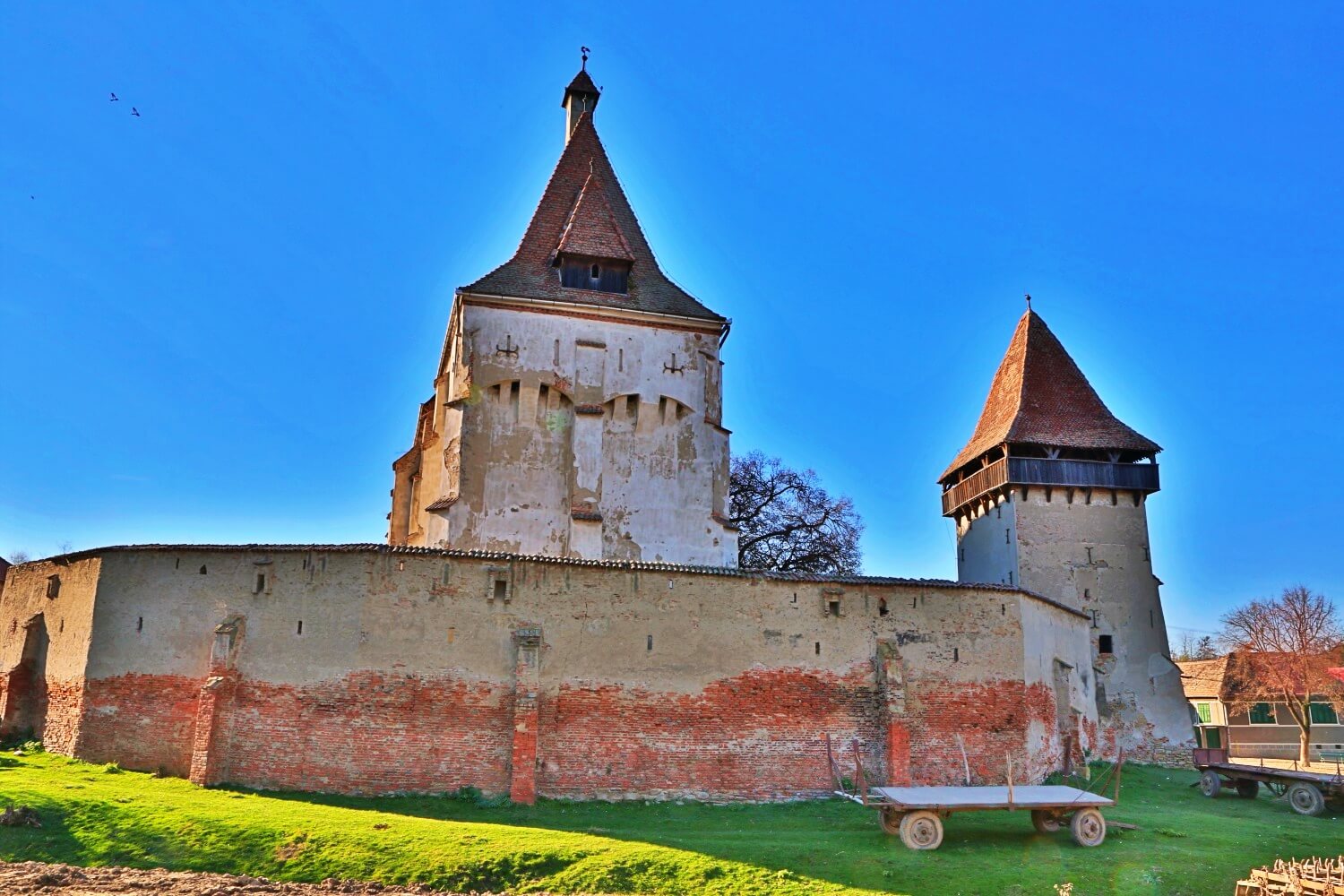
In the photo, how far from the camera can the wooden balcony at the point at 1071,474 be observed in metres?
33.3

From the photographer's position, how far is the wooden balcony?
109 feet

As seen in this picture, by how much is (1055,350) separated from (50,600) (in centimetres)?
3225

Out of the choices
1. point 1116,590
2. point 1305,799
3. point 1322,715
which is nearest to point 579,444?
point 1116,590

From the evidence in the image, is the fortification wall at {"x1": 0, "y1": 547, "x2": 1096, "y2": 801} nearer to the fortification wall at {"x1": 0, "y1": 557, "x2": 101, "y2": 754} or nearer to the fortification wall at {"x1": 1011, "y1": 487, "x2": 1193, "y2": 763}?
the fortification wall at {"x1": 0, "y1": 557, "x2": 101, "y2": 754}

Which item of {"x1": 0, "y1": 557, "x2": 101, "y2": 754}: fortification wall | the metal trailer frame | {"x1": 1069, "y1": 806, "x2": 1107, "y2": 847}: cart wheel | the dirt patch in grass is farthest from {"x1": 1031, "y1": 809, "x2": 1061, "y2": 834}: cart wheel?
{"x1": 0, "y1": 557, "x2": 101, "y2": 754}: fortification wall

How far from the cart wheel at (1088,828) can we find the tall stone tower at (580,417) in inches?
577

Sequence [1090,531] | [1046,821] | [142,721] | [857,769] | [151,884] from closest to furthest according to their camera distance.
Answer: [151,884]
[1046,821]
[142,721]
[857,769]
[1090,531]

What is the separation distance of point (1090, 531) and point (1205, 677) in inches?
931

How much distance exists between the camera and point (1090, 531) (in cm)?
3334

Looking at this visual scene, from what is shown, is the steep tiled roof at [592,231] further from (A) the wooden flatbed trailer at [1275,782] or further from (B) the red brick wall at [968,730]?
(A) the wooden flatbed trailer at [1275,782]

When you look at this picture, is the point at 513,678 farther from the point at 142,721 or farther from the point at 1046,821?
the point at 1046,821

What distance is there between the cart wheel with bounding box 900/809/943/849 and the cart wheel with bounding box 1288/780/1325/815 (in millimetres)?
9962

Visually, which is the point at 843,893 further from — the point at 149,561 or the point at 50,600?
the point at 50,600

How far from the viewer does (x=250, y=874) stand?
13828 millimetres
